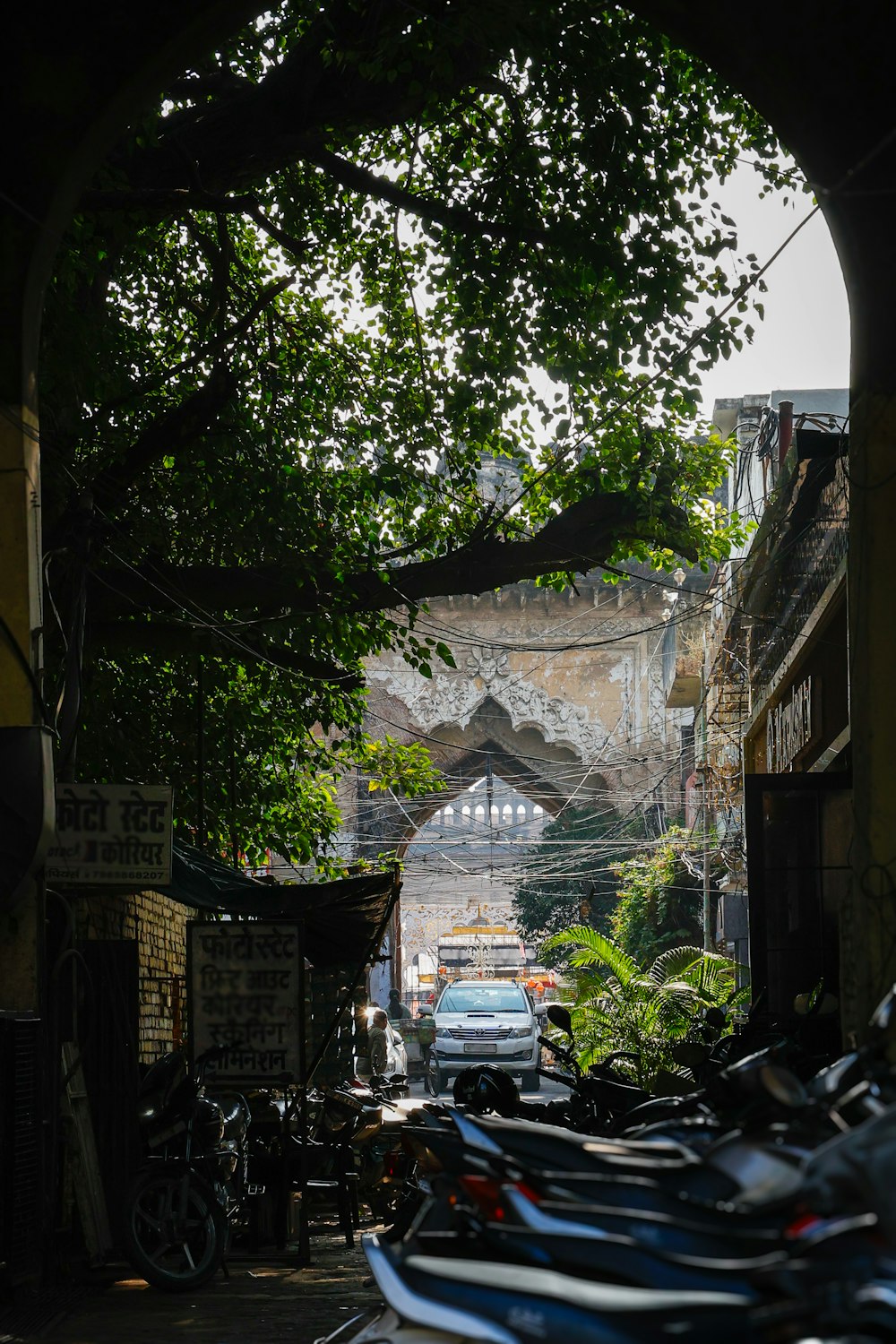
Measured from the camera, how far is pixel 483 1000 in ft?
81.6

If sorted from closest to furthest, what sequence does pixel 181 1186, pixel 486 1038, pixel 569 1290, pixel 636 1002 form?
pixel 569 1290, pixel 181 1186, pixel 636 1002, pixel 486 1038

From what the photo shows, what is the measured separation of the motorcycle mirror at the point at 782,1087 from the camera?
9.91 feet

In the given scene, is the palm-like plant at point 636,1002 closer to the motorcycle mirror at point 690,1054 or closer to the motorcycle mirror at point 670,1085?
the motorcycle mirror at point 670,1085

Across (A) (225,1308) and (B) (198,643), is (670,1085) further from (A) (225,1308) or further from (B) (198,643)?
(B) (198,643)

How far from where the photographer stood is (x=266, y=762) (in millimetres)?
14398

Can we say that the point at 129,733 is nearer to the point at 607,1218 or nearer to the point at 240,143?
the point at 240,143

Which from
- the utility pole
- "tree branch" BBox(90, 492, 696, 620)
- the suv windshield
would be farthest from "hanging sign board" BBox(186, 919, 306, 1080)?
the utility pole

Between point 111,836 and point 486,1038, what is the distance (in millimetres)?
16705

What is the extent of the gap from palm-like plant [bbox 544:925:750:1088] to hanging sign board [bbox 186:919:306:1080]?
25.9ft

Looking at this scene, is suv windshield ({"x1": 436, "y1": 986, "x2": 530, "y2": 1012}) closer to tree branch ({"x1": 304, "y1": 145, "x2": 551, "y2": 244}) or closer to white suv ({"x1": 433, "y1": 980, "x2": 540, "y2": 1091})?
white suv ({"x1": 433, "y1": 980, "x2": 540, "y2": 1091})

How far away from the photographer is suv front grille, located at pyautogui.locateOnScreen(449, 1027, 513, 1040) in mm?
23625

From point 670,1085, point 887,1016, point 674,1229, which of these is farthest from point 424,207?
point 674,1229

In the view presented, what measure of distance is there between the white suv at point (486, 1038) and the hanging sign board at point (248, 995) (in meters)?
14.7

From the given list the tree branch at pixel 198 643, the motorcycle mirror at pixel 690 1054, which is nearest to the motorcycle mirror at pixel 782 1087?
the motorcycle mirror at pixel 690 1054
